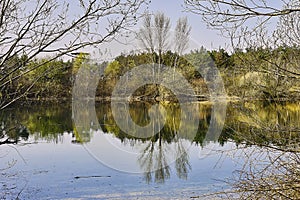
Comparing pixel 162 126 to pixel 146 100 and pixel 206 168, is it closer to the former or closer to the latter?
pixel 206 168

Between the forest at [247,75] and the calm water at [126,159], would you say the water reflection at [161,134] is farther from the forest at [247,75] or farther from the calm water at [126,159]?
the forest at [247,75]

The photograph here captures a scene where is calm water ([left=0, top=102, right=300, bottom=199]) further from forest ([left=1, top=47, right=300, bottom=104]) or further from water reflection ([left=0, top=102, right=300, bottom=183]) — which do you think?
forest ([left=1, top=47, right=300, bottom=104])

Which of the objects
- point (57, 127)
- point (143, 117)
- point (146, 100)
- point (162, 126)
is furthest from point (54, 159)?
point (146, 100)

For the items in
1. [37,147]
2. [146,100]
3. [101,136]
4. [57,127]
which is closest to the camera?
Result: [37,147]

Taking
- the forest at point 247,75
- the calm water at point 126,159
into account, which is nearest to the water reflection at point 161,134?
the calm water at point 126,159

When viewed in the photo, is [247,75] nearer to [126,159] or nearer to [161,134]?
[126,159]

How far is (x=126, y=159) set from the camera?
21.7 feet

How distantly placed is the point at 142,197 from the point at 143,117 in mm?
8769

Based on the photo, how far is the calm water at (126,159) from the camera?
4242mm

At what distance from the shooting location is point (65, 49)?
5.34ft

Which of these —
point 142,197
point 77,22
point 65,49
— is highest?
point 77,22

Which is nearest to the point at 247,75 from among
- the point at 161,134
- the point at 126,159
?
the point at 126,159

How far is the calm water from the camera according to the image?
4.24 metres

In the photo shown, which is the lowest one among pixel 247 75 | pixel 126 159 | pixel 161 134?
pixel 126 159
